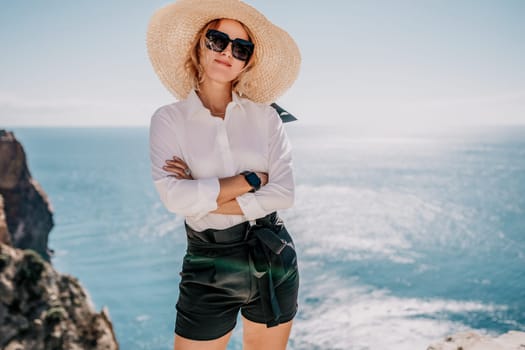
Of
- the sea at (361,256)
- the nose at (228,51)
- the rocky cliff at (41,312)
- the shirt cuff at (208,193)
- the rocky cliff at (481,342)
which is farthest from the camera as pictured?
the sea at (361,256)

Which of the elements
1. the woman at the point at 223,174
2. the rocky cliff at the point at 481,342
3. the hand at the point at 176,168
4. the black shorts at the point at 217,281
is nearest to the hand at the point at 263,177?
the woman at the point at 223,174

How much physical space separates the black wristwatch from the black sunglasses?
74cm

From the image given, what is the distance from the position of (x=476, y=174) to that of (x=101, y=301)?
9880 cm

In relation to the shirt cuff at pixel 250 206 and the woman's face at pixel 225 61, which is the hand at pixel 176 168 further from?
the woman's face at pixel 225 61

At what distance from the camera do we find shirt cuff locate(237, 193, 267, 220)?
245 cm

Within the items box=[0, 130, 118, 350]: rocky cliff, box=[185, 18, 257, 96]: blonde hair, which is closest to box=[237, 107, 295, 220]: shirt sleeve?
box=[185, 18, 257, 96]: blonde hair

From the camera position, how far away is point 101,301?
181 ft

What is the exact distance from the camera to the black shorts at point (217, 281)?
237cm

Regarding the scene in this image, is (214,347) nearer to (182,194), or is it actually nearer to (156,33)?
(182,194)

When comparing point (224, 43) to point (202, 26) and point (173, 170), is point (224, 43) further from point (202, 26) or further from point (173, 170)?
point (173, 170)

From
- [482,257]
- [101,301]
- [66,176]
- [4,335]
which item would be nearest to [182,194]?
[4,335]

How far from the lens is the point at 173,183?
236cm

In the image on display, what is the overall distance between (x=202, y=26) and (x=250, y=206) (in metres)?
1.27

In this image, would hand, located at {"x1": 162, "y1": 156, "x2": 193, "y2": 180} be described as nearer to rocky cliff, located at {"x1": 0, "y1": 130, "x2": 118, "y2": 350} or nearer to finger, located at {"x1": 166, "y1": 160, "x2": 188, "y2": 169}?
finger, located at {"x1": 166, "y1": 160, "x2": 188, "y2": 169}
